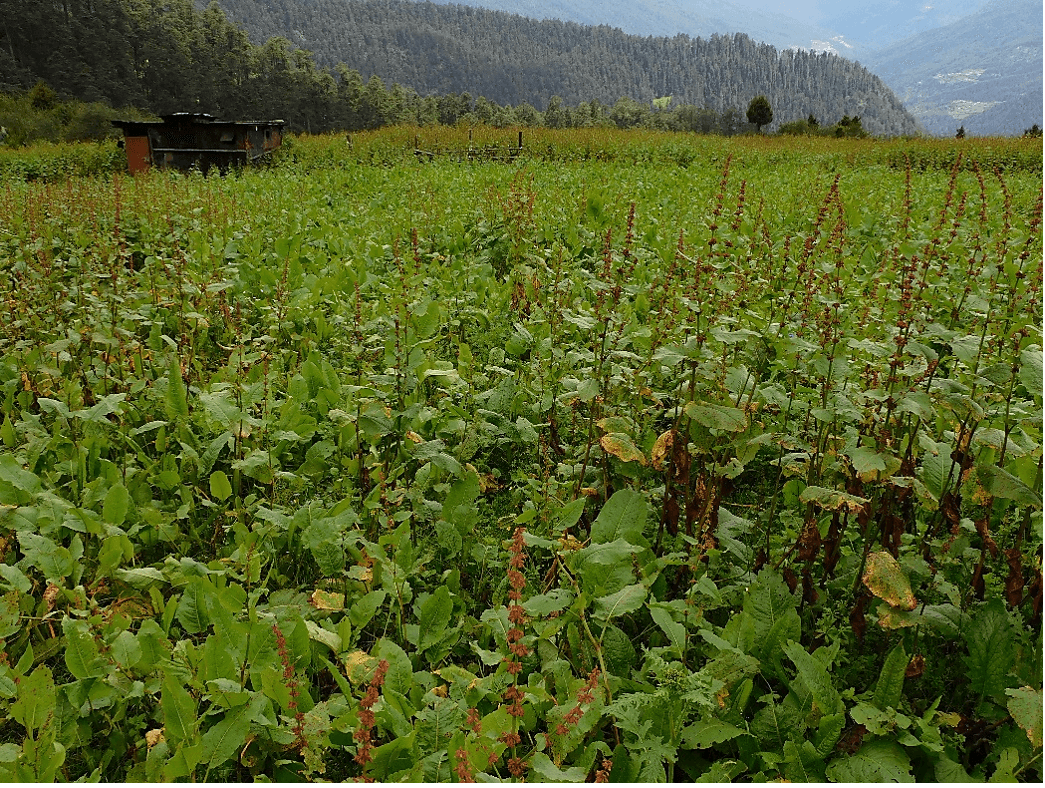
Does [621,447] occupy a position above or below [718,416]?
below

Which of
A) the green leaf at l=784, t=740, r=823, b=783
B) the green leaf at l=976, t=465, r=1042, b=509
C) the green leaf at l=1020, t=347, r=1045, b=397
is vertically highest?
the green leaf at l=1020, t=347, r=1045, b=397

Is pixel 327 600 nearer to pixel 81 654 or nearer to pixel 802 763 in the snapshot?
pixel 81 654

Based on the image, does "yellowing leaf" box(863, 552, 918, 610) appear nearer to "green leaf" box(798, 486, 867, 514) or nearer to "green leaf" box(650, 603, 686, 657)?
"green leaf" box(798, 486, 867, 514)

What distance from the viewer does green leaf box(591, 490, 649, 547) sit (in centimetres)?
238

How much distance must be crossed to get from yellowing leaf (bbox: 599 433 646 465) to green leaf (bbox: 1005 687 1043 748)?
1203 mm

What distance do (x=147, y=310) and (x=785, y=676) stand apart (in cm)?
443

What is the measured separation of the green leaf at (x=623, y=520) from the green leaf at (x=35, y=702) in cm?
161

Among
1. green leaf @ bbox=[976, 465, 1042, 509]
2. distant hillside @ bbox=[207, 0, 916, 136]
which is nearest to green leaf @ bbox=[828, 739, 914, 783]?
green leaf @ bbox=[976, 465, 1042, 509]

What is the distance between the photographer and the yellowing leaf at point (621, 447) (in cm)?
245

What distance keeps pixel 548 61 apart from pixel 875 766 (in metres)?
190

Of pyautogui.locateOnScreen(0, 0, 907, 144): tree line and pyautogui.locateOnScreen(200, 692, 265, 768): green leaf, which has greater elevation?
pyautogui.locateOnScreen(0, 0, 907, 144): tree line

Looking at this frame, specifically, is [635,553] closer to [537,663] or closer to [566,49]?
[537,663]

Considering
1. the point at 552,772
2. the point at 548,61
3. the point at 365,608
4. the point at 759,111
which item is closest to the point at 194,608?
the point at 365,608

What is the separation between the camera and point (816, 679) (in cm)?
183
